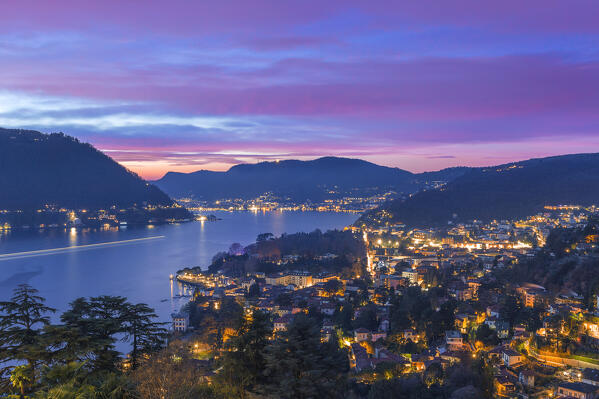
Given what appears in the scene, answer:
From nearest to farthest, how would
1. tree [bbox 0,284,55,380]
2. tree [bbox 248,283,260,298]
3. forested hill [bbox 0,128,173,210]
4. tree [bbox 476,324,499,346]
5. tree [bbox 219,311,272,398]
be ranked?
1. tree [bbox 0,284,55,380]
2. tree [bbox 219,311,272,398]
3. tree [bbox 476,324,499,346]
4. tree [bbox 248,283,260,298]
5. forested hill [bbox 0,128,173,210]

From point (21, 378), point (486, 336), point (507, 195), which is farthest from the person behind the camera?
point (507, 195)

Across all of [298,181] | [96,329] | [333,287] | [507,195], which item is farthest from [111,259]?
[298,181]

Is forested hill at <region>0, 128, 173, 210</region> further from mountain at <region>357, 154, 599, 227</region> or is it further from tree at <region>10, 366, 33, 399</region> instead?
tree at <region>10, 366, 33, 399</region>

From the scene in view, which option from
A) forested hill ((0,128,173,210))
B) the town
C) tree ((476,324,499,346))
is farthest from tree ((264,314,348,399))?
forested hill ((0,128,173,210))

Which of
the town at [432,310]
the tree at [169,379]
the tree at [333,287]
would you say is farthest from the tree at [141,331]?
the tree at [333,287]

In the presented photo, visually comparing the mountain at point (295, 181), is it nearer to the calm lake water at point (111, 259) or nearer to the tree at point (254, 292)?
the calm lake water at point (111, 259)

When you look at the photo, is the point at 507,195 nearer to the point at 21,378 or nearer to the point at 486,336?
the point at 486,336

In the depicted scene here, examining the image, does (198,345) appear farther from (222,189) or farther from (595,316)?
(222,189)
